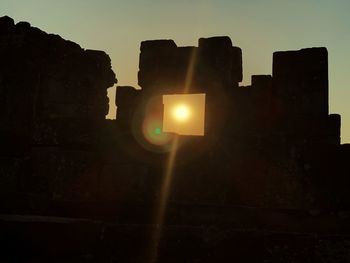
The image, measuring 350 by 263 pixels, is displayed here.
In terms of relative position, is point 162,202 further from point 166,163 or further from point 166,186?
point 166,163

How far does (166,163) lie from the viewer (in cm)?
560

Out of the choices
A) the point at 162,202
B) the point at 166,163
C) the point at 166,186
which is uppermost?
the point at 166,163

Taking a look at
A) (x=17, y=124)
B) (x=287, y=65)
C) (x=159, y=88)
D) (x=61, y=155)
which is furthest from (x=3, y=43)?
(x=287, y=65)

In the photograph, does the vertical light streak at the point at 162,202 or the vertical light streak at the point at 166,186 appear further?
the vertical light streak at the point at 166,186

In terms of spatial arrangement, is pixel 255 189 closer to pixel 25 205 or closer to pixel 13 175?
pixel 25 205

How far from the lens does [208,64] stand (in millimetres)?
7887

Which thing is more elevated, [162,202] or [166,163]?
[166,163]

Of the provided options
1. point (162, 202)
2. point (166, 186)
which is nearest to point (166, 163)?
point (166, 186)

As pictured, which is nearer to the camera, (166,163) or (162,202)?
(162,202)

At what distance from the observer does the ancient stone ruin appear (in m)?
4.13

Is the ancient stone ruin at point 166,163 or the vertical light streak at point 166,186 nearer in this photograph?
the ancient stone ruin at point 166,163

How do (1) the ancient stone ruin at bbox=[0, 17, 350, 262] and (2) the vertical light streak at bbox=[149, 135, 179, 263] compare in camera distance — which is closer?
(1) the ancient stone ruin at bbox=[0, 17, 350, 262]

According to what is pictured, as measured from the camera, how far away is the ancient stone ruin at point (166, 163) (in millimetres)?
4129

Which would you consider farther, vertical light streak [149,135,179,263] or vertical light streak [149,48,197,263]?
vertical light streak [149,135,179,263]
